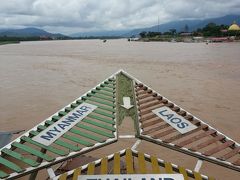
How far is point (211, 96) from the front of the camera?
1479 centimetres

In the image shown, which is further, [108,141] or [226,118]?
[226,118]

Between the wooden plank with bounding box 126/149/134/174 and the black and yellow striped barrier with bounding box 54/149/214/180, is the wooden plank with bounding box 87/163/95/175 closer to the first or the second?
the black and yellow striped barrier with bounding box 54/149/214/180

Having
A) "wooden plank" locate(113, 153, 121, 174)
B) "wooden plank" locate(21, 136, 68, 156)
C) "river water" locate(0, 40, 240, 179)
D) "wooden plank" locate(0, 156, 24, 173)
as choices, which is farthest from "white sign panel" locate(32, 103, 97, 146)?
"river water" locate(0, 40, 240, 179)

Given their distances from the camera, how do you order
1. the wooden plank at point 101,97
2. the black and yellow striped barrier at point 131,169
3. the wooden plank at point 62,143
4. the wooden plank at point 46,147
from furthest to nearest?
1. the wooden plank at point 101,97
2. the wooden plank at point 62,143
3. the wooden plank at point 46,147
4. the black and yellow striped barrier at point 131,169

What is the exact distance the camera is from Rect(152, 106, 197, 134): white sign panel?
20.7 ft

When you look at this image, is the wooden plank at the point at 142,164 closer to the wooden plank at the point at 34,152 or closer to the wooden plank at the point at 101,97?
the wooden plank at the point at 34,152

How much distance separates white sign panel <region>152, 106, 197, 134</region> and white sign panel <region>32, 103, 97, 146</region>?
60.2 inches

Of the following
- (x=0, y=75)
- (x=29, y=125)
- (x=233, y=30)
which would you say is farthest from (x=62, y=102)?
(x=233, y=30)

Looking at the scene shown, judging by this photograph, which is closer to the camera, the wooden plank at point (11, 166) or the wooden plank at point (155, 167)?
the wooden plank at point (155, 167)

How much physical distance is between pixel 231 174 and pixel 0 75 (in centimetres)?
2013

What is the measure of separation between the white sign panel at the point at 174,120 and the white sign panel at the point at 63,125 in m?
1.53

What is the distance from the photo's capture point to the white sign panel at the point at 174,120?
6321 millimetres

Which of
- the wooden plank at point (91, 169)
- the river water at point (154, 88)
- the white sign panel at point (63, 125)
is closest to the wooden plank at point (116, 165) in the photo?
the wooden plank at point (91, 169)

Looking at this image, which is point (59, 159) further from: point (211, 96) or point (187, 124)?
point (211, 96)
